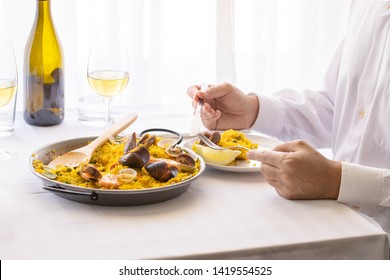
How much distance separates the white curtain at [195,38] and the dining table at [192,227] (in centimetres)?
89

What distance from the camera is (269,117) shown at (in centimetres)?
181

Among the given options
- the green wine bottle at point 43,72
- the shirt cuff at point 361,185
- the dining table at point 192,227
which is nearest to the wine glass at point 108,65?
the green wine bottle at point 43,72

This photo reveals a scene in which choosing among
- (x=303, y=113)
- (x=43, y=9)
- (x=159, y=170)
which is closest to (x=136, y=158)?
(x=159, y=170)

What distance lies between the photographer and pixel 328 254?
110 cm

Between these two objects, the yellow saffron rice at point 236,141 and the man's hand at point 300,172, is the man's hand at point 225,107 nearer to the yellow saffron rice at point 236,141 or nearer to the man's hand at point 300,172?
the yellow saffron rice at point 236,141

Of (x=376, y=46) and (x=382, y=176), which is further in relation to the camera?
(x=376, y=46)

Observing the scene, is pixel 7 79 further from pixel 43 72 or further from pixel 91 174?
pixel 91 174

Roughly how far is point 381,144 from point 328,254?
635 mm

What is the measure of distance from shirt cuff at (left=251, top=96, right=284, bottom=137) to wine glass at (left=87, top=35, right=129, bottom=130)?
15.9 inches

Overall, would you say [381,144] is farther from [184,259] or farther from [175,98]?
[175,98]

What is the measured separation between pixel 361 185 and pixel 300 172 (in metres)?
0.14

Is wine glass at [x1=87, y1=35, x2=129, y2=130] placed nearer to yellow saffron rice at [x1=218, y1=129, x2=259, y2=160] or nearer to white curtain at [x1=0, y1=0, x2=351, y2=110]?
yellow saffron rice at [x1=218, y1=129, x2=259, y2=160]
